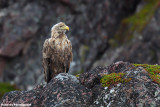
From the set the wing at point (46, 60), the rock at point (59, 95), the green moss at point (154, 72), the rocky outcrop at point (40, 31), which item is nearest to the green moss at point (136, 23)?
the rocky outcrop at point (40, 31)

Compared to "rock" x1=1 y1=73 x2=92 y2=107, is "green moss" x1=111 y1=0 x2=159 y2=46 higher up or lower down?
higher up

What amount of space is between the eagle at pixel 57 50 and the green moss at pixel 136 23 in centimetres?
1593

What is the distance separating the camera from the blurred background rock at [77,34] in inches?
965

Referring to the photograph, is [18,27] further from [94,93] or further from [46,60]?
[94,93]

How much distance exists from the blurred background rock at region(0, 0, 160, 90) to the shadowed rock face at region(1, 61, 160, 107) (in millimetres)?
16368

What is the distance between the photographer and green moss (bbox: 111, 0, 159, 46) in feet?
82.6

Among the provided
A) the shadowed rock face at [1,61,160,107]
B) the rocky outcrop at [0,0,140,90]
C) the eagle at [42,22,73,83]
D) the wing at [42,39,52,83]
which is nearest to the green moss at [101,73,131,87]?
the shadowed rock face at [1,61,160,107]

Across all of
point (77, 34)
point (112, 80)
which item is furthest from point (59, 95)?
point (77, 34)

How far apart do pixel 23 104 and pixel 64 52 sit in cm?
334

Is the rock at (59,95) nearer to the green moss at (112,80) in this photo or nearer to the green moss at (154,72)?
the green moss at (112,80)

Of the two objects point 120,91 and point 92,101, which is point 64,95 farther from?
point 120,91

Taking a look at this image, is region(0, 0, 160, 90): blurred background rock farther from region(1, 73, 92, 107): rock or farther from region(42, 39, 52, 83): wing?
region(1, 73, 92, 107): rock

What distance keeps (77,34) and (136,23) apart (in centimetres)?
583

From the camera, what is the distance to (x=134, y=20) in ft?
86.8
